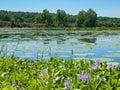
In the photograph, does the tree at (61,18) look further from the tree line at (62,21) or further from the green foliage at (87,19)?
the green foliage at (87,19)

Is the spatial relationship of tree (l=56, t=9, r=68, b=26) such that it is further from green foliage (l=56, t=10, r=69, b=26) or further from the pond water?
the pond water

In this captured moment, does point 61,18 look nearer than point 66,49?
No

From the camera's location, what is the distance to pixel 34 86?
301 centimetres

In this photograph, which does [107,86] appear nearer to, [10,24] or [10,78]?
[10,78]

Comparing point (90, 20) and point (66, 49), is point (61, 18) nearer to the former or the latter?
point (90, 20)

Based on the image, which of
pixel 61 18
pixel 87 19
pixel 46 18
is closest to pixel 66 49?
pixel 87 19

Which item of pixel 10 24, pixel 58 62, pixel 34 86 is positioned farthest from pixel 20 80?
pixel 10 24

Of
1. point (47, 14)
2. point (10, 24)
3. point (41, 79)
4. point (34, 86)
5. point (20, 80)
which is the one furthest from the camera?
point (47, 14)

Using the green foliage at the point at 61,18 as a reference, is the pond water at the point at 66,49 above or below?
above

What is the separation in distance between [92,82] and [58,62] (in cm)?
268

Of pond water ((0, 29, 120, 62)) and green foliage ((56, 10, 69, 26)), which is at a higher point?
pond water ((0, 29, 120, 62))

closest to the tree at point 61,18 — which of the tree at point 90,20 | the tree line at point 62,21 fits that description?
the tree line at point 62,21

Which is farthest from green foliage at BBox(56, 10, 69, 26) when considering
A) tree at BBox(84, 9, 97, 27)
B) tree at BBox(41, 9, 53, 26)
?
tree at BBox(84, 9, 97, 27)

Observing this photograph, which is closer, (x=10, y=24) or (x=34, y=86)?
(x=34, y=86)
